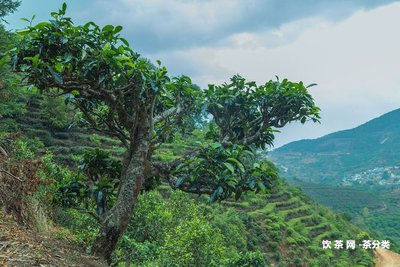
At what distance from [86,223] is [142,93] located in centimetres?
683

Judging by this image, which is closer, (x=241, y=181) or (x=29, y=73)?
(x=29, y=73)

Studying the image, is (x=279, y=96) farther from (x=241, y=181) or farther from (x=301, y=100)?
(x=241, y=181)

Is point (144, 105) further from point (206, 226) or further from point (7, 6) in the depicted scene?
point (7, 6)

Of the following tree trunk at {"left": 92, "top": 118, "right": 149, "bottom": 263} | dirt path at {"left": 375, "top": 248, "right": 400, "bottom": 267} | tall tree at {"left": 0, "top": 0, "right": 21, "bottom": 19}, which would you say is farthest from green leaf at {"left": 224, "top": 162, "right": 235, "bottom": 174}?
dirt path at {"left": 375, "top": 248, "right": 400, "bottom": 267}

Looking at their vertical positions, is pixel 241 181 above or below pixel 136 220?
above

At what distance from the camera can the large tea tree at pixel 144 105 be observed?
12.1 ft

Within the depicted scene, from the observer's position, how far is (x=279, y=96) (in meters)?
5.16

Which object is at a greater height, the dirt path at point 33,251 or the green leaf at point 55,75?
the green leaf at point 55,75

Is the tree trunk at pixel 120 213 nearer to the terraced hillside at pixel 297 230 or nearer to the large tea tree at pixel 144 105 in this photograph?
the large tea tree at pixel 144 105

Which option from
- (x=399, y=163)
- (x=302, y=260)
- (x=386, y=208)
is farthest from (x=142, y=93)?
(x=399, y=163)

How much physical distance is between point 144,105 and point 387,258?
43.9 meters

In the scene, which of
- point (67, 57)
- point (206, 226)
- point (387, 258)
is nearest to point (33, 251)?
point (67, 57)

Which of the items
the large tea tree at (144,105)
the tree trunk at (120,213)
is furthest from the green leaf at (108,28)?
the tree trunk at (120,213)

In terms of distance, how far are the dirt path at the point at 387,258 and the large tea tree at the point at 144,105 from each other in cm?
3744
